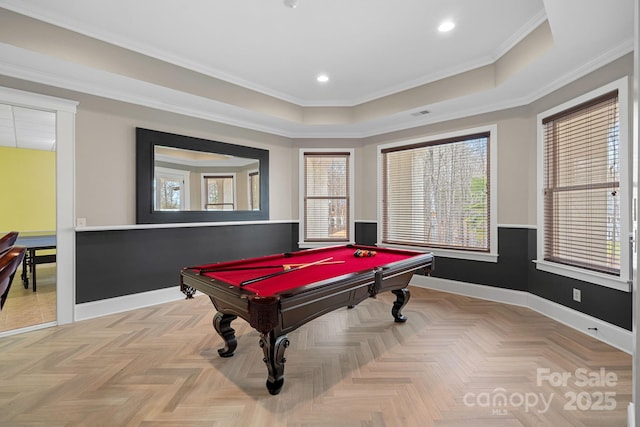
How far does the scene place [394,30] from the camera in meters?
2.91

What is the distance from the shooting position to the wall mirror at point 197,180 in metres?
3.72

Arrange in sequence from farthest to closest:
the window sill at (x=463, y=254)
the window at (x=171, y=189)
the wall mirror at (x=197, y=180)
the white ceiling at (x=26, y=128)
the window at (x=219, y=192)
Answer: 1. the window at (x=219, y=192)
2. the window sill at (x=463, y=254)
3. the window at (x=171, y=189)
4. the wall mirror at (x=197, y=180)
5. the white ceiling at (x=26, y=128)

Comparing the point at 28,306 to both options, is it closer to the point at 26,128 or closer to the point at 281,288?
the point at 26,128

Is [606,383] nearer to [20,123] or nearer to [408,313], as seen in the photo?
[408,313]

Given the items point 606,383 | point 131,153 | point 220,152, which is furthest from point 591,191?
point 131,153

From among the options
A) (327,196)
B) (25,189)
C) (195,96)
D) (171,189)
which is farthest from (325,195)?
(25,189)

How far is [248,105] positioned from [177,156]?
1154 millimetres

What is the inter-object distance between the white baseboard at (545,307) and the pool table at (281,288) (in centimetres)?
146

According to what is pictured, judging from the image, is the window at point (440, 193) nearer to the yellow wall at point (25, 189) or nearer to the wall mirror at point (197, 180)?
the wall mirror at point (197, 180)

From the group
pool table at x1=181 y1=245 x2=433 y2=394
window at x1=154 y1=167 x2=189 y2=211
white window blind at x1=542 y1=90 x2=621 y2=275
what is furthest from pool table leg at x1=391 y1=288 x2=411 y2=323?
window at x1=154 y1=167 x2=189 y2=211

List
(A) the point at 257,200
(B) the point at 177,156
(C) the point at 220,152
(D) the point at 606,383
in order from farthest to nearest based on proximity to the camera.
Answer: (A) the point at 257,200
(C) the point at 220,152
(B) the point at 177,156
(D) the point at 606,383

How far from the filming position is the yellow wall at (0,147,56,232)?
181 inches

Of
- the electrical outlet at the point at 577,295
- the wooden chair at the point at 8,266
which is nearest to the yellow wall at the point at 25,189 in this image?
the wooden chair at the point at 8,266

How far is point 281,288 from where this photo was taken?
6.63 ft
